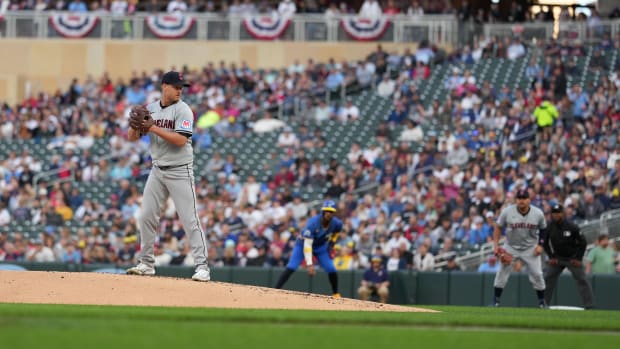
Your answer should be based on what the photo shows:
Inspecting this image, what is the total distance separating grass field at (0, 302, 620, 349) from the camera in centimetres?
850

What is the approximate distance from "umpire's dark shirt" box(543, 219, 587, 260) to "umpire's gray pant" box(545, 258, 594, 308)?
127 mm

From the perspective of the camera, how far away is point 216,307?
12.3 meters

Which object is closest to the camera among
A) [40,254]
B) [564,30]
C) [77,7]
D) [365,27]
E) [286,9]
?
[40,254]

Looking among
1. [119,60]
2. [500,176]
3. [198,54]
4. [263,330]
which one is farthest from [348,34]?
[263,330]

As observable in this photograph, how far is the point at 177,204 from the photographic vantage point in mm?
13648

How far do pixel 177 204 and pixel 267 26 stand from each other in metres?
23.9

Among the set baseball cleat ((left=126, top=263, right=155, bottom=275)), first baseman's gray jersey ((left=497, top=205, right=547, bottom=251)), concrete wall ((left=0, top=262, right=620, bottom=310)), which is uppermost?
baseball cleat ((left=126, top=263, right=155, bottom=275))

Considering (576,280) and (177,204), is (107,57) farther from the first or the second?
(177,204)

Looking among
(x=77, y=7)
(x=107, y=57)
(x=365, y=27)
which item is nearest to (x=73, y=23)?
(x=77, y=7)

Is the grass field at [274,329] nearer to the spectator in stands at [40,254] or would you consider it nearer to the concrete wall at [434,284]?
the concrete wall at [434,284]

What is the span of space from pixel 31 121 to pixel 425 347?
26.2 metres

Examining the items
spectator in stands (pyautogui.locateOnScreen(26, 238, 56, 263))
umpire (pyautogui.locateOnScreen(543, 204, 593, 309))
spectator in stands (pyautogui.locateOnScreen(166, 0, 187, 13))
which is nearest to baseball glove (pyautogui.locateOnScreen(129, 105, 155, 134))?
umpire (pyautogui.locateOnScreen(543, 204, 593, 309))

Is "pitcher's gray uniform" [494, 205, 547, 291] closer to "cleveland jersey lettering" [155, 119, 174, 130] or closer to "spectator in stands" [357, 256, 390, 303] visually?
"spectator in stands" [357, 256, 390, 303]

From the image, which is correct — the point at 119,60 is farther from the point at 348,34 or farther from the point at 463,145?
the point at 463,145
